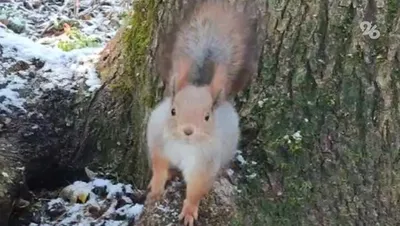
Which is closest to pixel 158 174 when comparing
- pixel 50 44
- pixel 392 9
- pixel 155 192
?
pixel 155 192

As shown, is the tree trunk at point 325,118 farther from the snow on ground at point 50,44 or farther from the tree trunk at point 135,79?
the snow on ground at point 50,44

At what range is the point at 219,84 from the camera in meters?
1.99

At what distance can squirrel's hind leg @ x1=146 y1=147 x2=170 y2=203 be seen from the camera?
84.1 inches

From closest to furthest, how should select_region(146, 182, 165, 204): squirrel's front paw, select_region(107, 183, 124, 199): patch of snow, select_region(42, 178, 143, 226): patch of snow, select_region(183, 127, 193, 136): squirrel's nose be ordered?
select_region(183, 127, 193, 136): squirrel's nose < select_region(146, 182, 165, 204): squirrel's front paw < select_region(42, 178, 143, 226): patch of snow < select_region(107, 183, 124, 199): patch of snow

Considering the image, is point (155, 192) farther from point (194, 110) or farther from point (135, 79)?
point (135, 79)

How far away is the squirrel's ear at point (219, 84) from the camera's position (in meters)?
1.97

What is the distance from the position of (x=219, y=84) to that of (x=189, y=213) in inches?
15.3

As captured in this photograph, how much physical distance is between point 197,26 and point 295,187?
1.87 ft

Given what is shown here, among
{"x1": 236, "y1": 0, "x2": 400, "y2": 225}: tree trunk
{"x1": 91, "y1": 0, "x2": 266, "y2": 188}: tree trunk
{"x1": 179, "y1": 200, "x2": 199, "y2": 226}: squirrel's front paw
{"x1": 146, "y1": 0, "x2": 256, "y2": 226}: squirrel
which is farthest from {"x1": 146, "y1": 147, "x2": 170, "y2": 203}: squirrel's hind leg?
{"x1": 91, "y1": 0, "x2": 266, "y2": 188}: tree trunk

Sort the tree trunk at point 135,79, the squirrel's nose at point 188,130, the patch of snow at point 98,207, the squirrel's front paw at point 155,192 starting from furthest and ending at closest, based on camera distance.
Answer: the patch of snow at point 98,207, the tree trunk at point 135,79, the squirrel's front paw at point 155,192, the squirrel's nose at point 188,130

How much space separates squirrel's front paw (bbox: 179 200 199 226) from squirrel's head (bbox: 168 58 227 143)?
0.27 metres

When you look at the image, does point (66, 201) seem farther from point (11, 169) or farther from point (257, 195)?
point (257, 195)

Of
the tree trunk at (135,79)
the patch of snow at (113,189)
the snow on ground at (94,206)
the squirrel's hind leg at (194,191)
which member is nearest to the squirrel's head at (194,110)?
the squirrel's hind leg at (194,191)

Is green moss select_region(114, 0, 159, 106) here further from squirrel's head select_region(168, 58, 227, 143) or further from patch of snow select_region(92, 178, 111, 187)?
squirrel's head select_region(168, 58, 227, 143)
